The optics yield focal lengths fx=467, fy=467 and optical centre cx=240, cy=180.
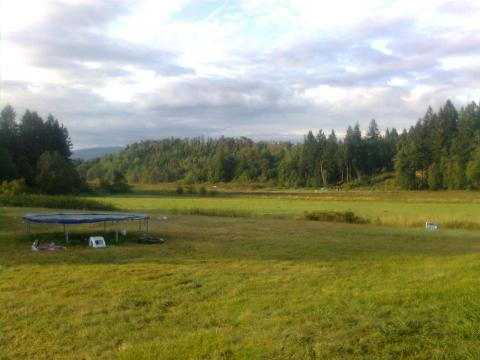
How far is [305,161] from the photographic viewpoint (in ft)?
369

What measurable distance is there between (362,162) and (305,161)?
13459 mm

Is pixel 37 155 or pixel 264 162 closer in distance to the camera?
pixel 37 155

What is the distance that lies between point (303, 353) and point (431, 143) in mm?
93581

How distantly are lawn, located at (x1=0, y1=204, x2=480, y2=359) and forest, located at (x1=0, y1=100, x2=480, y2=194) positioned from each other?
1616 inches

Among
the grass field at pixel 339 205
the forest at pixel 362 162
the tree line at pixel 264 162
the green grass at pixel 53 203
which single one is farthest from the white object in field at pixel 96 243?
the tree line at pixel 264 162

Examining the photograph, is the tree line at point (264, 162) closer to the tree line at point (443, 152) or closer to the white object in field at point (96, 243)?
the tree line at point (443, 152)

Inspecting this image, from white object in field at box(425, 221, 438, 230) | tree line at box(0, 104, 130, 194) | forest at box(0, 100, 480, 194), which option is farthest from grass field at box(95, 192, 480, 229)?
forest at box(0, 100, 480, 194)

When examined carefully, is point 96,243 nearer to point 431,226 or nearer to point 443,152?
point 431,226

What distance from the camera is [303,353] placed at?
16.1 feet

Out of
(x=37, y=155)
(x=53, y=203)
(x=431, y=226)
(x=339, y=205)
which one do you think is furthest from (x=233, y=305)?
(x=37, y=155)

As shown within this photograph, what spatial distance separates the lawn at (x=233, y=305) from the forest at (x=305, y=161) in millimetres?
41049

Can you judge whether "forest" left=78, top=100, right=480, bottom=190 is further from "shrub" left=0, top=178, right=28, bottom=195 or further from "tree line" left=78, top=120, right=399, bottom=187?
"shrub" left=0, top=178, right=28, bottom=195

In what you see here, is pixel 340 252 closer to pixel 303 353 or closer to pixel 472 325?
pixel 472 325

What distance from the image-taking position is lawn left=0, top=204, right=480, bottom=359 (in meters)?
5.26
